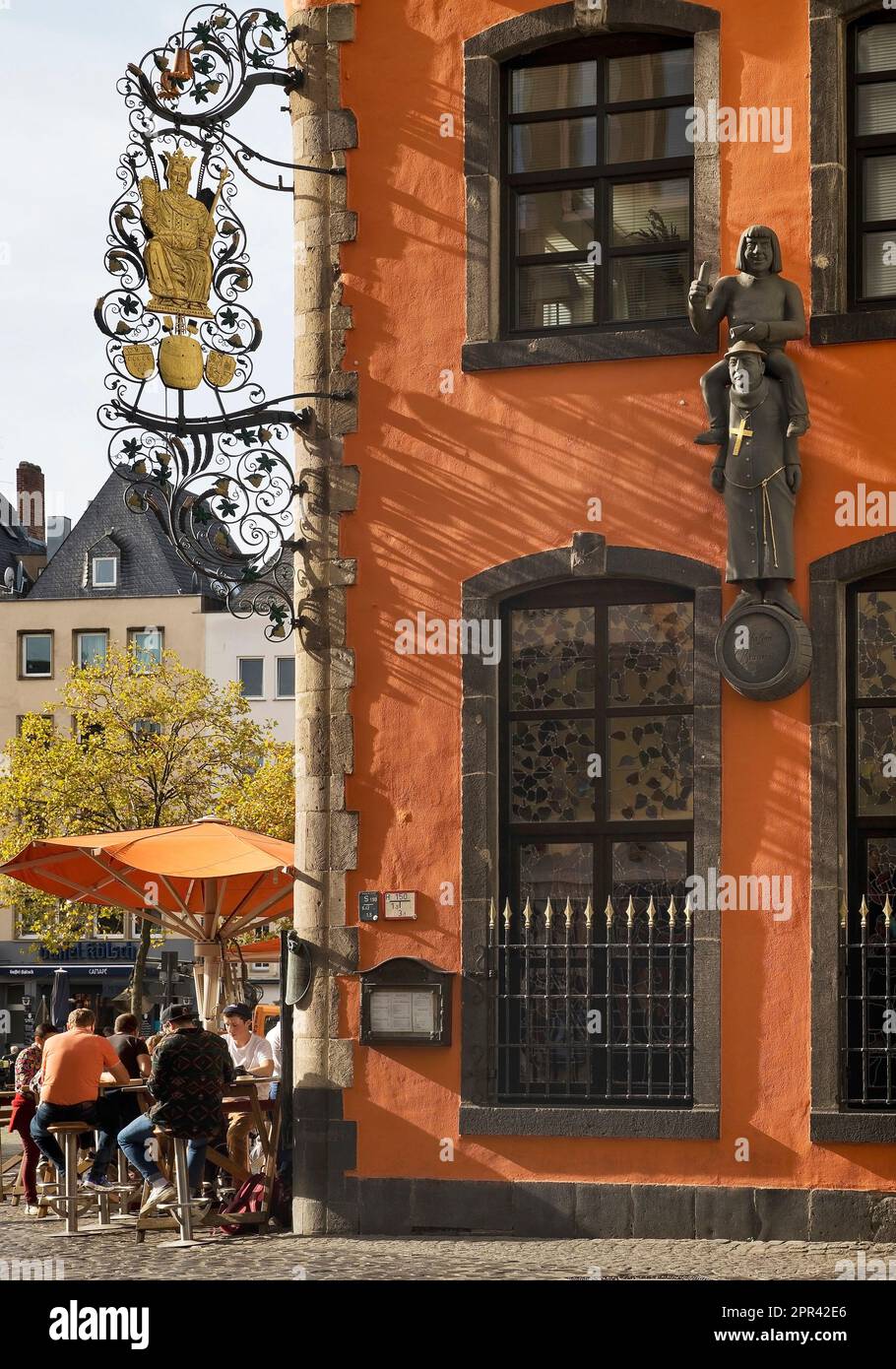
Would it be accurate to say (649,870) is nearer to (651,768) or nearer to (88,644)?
(651,768)

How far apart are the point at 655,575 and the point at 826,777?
5.14 feet

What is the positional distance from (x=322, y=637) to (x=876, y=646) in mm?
3415

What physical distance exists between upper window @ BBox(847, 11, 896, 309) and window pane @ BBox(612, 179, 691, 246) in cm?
103

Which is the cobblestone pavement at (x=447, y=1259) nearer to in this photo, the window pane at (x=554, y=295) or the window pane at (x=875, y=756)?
the window pane at (x=875, y=756)

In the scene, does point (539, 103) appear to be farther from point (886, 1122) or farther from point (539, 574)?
point (886, 1122)

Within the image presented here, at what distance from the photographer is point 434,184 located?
525 inches

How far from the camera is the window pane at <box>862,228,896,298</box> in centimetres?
1258

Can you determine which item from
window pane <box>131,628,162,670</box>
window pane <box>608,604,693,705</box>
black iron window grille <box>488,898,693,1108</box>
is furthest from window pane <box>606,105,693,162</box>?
window pane <box>131,628,162,670</box>

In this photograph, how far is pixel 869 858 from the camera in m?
12.3

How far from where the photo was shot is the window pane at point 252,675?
55406 mm

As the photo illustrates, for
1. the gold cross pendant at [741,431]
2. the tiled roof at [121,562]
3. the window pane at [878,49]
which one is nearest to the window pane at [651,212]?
the window pane at [878,49]

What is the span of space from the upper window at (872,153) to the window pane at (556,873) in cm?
368

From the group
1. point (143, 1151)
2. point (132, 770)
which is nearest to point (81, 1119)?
point (143, 1151)

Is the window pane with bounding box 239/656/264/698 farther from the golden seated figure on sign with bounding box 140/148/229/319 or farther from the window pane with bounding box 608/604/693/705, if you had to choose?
the window pane with bounding box 608/604/693/705
